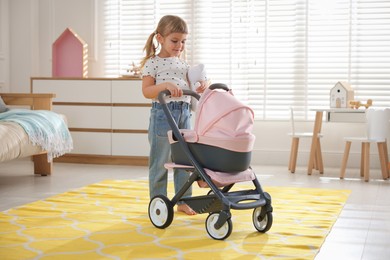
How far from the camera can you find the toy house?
18.3ft

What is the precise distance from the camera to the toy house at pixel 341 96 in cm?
557

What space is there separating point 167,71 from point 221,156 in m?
0.72

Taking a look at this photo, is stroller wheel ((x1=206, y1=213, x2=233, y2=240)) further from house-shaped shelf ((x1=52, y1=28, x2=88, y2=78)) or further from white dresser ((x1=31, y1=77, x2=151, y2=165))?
house-shaped shelf ((x1=52, y1=28, x2=88, y2=78))

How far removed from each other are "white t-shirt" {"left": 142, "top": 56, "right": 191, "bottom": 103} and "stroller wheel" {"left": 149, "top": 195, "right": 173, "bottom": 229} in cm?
56

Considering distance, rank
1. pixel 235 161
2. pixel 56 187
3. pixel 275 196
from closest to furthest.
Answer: pixel 235 161 → pixel 275 196 → pixel 56 187

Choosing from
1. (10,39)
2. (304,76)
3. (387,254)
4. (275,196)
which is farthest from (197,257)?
(10,39)

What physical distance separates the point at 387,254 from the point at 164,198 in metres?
1.04

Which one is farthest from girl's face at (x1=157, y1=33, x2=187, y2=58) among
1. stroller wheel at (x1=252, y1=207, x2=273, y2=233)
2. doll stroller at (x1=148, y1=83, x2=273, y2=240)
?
stroller wheel at (x1=252, y1=207, x2=273, y2=233)

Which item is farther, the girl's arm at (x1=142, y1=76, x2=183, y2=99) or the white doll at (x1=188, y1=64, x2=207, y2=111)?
the white doll at (x1=188, y1=64, x2=207, y2=111)

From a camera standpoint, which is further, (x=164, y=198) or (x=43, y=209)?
(x=43, y=209)

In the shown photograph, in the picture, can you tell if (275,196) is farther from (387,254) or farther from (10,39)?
(10,39)

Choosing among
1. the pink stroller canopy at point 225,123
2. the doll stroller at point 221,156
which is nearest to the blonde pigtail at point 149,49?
the doll stroller at point 221,156

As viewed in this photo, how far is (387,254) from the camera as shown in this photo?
2.77 m

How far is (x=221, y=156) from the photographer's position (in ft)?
9.75
